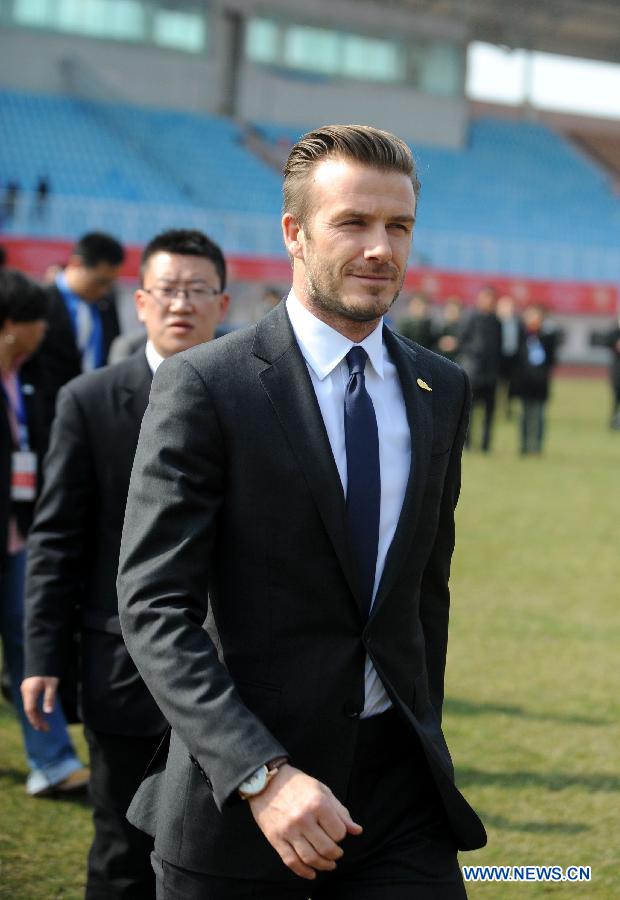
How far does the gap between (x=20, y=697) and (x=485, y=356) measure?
42.6ft

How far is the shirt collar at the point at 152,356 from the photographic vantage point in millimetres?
3896

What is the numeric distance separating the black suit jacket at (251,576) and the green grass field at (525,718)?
2.12 meters

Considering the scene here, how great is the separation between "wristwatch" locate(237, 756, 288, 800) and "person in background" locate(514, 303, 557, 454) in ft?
50.6

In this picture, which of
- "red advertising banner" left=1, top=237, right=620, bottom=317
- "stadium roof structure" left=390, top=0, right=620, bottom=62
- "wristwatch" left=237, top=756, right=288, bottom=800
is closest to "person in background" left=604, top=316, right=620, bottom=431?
"red advertising banner" left=1, top=237, right=620, bottom=317

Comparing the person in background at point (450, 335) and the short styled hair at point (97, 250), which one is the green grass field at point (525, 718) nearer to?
the short styled hair at point (97, 250)

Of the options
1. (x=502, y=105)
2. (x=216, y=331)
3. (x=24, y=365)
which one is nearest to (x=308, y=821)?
(x=216, y=331)

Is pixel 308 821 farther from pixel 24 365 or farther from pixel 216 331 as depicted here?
pixel 24 365

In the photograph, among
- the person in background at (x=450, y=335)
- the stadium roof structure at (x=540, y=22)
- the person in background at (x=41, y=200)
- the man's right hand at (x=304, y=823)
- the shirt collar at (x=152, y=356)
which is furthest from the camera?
the stadium roof structure at (x=540, y=22)

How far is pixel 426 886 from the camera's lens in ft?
7.84

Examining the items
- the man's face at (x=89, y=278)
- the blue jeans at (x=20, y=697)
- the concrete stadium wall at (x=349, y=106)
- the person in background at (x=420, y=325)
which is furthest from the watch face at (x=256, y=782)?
the concrete stadium wall at (x=349, y=106)

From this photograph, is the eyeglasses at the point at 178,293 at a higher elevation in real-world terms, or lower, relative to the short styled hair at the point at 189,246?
lower

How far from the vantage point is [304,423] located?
7.60 ft

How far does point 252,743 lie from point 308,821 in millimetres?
152

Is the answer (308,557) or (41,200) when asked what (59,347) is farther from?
(41,200)
